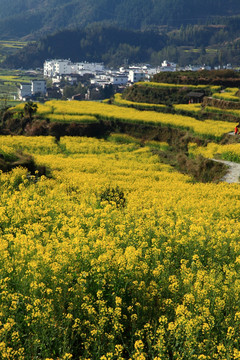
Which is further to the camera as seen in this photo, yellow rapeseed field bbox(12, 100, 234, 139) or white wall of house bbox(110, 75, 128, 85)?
white wall of house bbox(110, 75, 128, 85)

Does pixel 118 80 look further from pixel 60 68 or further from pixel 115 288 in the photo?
pixel 115 288

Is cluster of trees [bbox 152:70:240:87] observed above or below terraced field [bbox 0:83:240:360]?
above

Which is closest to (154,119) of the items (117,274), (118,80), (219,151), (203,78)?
(219,151)

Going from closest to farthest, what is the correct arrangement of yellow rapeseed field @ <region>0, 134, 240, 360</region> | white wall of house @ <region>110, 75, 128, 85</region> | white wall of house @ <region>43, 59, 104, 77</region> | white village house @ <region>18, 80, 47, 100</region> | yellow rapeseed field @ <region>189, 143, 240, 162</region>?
yellow rapeseed field @ <region>0, 134, 240, 360</region>
yellow rapeseed field @ <region>189, 143, 240, 162</region>
white village house @ <region>18, 80, 47, 100</region>
white wall of house @ <region>110, 75, 128, 85</region>
white wall of house @ <region>43, 59, 104, 77</region>

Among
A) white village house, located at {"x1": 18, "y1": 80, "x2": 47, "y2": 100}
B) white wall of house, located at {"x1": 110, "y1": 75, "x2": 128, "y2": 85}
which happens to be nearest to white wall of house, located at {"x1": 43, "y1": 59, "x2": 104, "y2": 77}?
white wall of house, located at {"x1": 110, "y1": 75, "x2": 128, "y2": 85}

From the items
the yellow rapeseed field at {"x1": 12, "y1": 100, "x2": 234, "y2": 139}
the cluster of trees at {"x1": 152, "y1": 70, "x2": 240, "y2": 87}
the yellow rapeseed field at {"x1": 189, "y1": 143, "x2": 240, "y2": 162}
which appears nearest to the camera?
the yellow rapeseed field at {"x1": 189, "y1": 143, "x2": 240, "y2": 162}

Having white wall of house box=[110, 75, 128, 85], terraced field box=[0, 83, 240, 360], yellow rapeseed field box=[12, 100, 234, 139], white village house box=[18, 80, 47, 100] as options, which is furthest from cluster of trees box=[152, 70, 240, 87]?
white wall of house box=[110, 75, 128, 85]

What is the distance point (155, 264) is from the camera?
886 cm

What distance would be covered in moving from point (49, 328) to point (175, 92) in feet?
188

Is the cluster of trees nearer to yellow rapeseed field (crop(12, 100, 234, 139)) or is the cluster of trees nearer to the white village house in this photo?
yellow rapeseed field (crop(12, 100, 234, 139))

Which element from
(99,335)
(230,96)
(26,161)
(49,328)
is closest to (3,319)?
(49,328)

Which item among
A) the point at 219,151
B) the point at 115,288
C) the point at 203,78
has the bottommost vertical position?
the point at 219,151

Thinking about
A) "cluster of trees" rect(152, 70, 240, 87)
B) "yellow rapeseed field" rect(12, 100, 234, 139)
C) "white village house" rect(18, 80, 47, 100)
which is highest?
"cluster of trees" rect(152, 70, 240, 87)

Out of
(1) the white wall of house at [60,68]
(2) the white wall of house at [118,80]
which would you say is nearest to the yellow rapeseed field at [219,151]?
(2) the white wall of house at [118,80]
